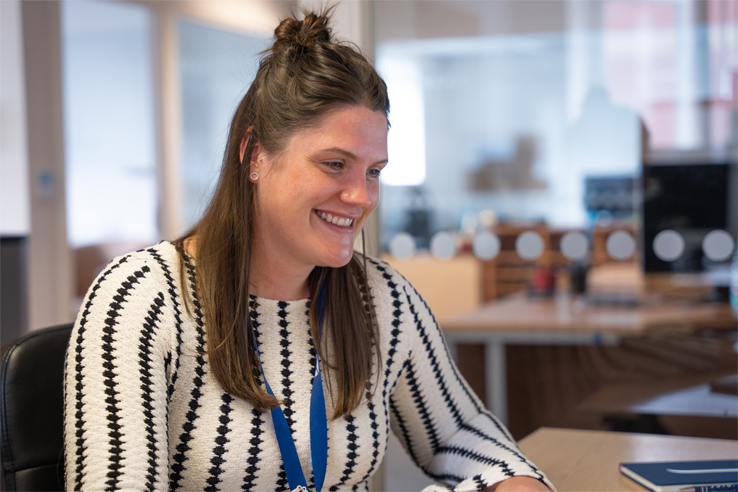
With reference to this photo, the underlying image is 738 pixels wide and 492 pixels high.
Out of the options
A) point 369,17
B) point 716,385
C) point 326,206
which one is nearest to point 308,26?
point 326,206

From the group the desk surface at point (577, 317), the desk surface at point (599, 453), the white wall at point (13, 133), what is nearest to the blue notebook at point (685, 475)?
the desk surface at point (599, 453)

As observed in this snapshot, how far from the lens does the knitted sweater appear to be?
97 centimetres

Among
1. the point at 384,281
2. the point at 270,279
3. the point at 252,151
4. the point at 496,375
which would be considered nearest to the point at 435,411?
the point at 384,281

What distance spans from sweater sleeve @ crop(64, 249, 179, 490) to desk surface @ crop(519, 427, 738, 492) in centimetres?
64

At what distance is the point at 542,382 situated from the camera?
2133 mm

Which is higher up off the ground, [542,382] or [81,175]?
[81,175]

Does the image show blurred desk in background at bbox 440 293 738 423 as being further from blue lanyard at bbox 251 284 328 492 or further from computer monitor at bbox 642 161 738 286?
blue lanyard at bbox 251 284 328 492

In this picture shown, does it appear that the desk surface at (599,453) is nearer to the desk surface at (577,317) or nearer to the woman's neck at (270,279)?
the woman's neck at (270,279)

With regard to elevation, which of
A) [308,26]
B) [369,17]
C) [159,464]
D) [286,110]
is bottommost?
[159,464]

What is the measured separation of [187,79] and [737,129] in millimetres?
2972

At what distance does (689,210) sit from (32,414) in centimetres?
165

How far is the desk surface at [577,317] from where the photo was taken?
196 centimetres

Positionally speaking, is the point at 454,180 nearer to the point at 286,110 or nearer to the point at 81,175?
the point at 286,110

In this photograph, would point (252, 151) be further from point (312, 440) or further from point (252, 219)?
point (312, 440)
